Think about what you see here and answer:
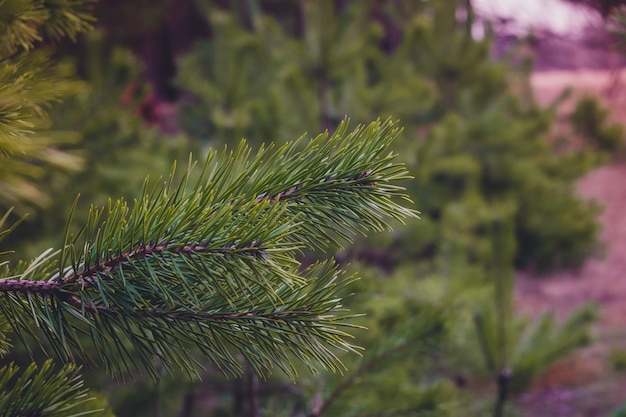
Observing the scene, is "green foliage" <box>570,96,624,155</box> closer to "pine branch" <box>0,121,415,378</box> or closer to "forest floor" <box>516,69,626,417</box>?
"forest floor" <box>516,69,626,417</box>

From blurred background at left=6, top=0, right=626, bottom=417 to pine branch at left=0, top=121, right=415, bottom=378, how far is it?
28 centimetres

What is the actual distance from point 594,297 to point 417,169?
3.90 metres

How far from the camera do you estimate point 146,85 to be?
7.82ft

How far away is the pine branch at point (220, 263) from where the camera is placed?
0.66 metres

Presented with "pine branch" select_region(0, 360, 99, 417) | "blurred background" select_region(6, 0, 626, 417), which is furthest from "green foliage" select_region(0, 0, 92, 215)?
"pine branch" select_region(0, 360, 99, 417)

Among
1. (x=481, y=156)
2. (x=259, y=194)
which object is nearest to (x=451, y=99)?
(x=481, y=156)

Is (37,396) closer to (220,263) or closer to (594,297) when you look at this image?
(220,263)

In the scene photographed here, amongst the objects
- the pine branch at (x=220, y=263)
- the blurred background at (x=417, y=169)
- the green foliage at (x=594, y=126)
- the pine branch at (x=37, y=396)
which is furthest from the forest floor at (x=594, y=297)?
the pine branch at (x=37, y=396)

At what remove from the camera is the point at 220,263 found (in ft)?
2.17

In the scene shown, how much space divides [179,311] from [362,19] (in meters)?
3.51

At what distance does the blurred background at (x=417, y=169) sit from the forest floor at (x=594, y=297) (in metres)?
0.03

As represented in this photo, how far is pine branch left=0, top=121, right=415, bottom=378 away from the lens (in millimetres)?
663

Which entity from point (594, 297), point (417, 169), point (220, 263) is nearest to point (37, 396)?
point (220, 263)

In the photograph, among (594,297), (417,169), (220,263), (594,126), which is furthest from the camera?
(594,126)
